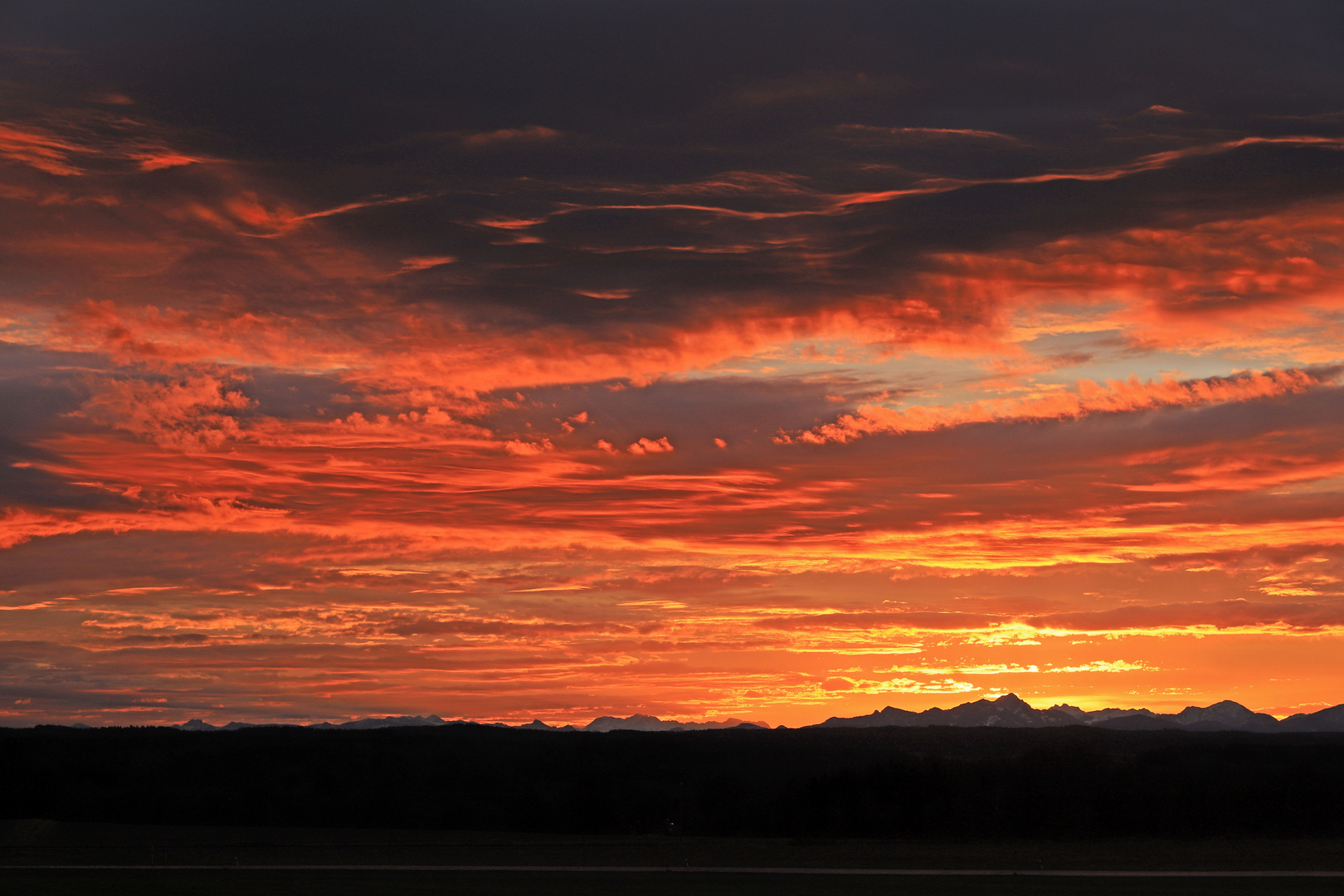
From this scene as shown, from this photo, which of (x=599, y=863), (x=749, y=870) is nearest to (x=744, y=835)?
(x=599, y=863)

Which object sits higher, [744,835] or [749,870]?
[744,835]

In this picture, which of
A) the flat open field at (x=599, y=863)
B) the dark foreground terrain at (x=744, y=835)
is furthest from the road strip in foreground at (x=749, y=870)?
the dark foreground terrain at (x=744, y=835)

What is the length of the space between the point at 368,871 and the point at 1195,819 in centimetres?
9699

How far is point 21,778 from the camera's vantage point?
639 feet

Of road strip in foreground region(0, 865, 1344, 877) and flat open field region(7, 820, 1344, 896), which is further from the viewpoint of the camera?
road strip in foreground region(0, 865, 1344, 877)

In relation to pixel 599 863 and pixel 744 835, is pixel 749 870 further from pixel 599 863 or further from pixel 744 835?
pixel 744 835

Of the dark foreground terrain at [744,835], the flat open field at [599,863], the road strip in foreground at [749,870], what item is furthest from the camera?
the road strip in foreground at [749,870]

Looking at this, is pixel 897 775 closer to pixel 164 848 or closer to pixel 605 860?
pixel 605 860

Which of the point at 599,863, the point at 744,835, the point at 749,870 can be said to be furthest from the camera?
the point at 744,835

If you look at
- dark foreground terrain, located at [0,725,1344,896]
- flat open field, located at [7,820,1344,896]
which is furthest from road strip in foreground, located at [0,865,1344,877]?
dark foreground terrain, located at [0,725,1344,896]

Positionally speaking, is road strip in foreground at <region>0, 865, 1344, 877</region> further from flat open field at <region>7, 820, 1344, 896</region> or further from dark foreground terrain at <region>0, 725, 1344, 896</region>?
dark foreground terrain at <region>0, 725, 1344, 896</region>

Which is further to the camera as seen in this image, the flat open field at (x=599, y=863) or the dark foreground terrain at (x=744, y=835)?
the dark foreground terrain at (x=744, y=835)

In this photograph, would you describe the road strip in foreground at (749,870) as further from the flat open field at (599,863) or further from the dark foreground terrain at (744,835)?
the dark foreground terrain at (744,835)

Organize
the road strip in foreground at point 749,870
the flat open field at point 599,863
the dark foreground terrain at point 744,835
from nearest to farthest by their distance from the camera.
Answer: the flat open field at point 599,863, the dark foreground terrain at point 744,835, the road strip in foreground at point 749,870
